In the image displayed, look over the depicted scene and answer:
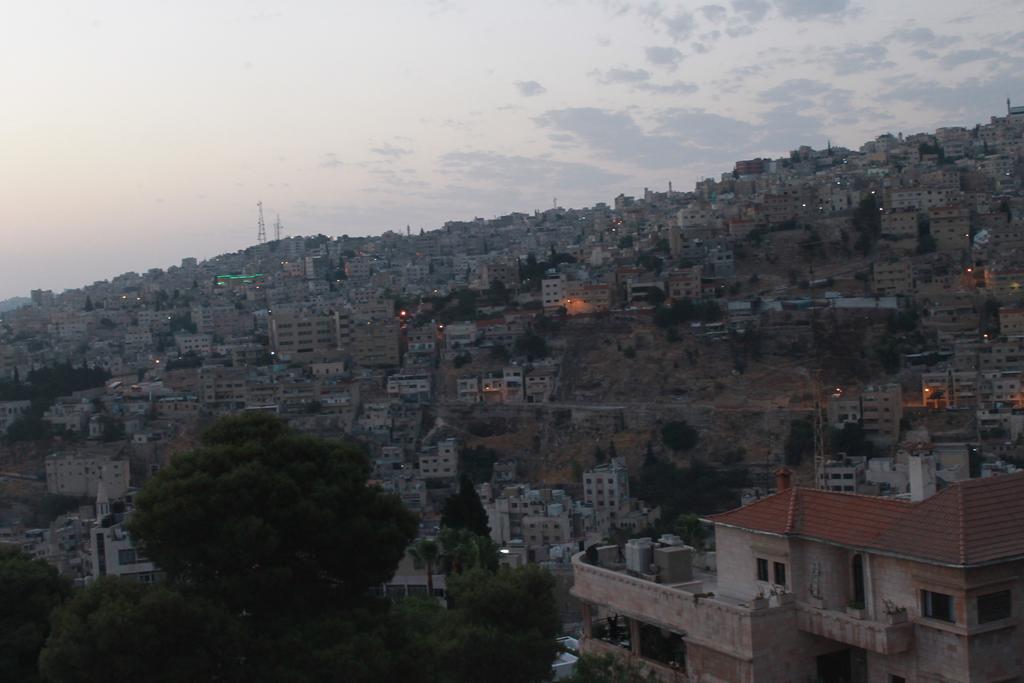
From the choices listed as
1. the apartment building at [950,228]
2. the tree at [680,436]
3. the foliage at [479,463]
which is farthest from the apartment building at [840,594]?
the apartment building at [950,228]

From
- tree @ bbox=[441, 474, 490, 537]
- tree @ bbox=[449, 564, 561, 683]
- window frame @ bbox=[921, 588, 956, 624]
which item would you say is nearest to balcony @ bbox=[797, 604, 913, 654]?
window frame @ bbox=[921, 588, 956, 624]

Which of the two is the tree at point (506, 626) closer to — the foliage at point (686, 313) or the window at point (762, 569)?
the window at point (762, 569)

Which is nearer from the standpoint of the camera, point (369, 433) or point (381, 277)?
point (369, 433)

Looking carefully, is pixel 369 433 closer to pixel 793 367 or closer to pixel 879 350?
pixel 793 367

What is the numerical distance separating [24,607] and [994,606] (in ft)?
27.8

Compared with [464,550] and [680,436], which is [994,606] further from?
[680,436]

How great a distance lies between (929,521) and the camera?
8859 millimetres

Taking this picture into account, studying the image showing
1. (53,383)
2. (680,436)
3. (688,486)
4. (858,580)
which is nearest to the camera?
(858,580)

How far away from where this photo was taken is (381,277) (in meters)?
86.0

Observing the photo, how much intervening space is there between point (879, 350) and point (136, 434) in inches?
1180

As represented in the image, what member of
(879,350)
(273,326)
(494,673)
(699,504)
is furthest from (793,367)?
(494,673)

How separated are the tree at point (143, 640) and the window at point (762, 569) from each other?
423 cm

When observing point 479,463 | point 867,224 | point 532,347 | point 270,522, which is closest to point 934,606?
point 270,522

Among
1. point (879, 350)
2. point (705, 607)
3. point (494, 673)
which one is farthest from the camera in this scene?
point (879, 350)
